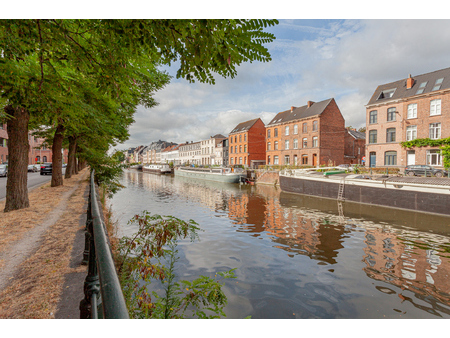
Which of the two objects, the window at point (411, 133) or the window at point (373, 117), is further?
the window at point (373, 117)

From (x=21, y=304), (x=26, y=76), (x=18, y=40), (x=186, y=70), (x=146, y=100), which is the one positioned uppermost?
(x=146, y=100)

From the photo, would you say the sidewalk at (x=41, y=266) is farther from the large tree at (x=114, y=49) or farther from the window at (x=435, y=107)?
the window at (x=435, y=107)

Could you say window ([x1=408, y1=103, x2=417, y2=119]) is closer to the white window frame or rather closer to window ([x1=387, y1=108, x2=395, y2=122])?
window ([x1=387, y1=108, x2=395, y2=122])

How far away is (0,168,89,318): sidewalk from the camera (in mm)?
2801

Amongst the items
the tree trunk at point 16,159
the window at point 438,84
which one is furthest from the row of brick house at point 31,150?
the window at point 438,84

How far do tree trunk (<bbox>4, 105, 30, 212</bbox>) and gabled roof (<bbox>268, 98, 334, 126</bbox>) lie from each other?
141 ft

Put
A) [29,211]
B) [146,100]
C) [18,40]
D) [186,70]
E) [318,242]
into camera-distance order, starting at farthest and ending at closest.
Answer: [146,100], [318,242], [29,211], [18,40], [186,70]

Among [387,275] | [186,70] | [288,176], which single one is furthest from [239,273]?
[288,176]

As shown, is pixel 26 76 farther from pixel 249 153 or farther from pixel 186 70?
pixel 249 153

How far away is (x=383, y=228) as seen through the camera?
1295 cm

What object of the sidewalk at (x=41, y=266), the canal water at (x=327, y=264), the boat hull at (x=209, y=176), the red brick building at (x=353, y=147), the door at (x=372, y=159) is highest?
the red brick building at (x=353, y=147)

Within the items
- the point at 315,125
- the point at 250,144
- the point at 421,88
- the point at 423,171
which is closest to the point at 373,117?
the point at 421,88

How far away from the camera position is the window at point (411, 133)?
30.4 meters

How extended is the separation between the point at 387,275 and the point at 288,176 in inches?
894
